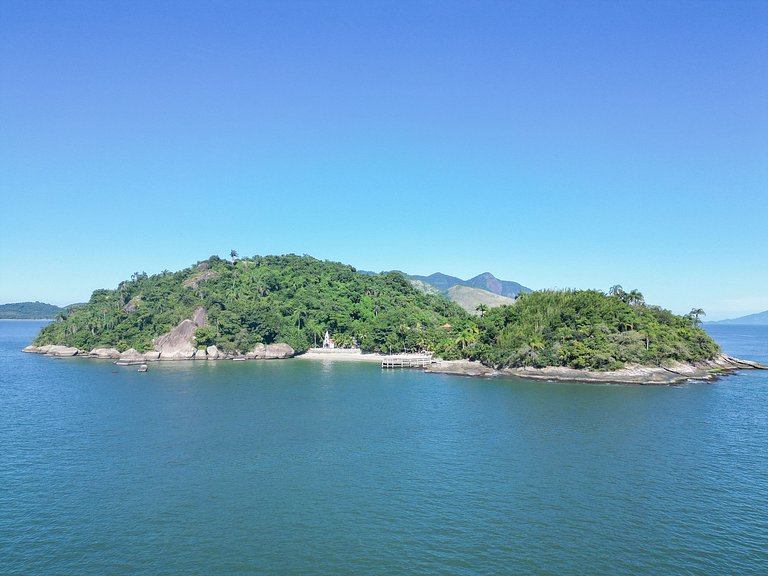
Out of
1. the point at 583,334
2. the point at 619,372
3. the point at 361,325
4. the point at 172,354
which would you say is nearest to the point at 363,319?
the point at 361,325

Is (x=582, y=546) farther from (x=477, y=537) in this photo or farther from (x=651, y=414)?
(x=651, y=414)

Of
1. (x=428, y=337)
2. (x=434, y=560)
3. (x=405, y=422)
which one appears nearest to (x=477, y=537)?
(x=434, y=560)

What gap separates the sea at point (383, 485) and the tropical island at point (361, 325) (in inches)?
888

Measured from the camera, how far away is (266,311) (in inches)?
5202

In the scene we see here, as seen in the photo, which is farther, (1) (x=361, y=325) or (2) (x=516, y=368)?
(1) (x=361, y=325)

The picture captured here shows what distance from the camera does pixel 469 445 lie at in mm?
46000

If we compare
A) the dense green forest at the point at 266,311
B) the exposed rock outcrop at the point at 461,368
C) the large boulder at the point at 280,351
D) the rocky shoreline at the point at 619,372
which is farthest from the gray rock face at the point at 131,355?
the rocky shoreline at the point at 619,372

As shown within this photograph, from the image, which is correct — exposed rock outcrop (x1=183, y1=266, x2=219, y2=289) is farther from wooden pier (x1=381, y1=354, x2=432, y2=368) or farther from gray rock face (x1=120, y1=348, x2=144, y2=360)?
wooden pier (x1=381, y1=354, x2=432, y2=368)

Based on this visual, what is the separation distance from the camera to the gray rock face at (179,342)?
121125mm

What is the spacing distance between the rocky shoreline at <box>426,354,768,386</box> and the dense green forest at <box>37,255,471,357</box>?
8526 mm

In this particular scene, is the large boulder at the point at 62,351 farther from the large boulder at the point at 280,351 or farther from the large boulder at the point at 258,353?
the large boulder at the point at 280,351

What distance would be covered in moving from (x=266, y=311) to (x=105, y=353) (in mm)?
42285

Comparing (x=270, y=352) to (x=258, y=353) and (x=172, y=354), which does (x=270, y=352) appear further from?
(x=172, y=354)

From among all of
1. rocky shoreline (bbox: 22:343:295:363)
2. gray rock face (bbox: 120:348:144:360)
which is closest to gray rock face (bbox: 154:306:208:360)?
rocky shoreline (bbox: 22:343:295:363)
